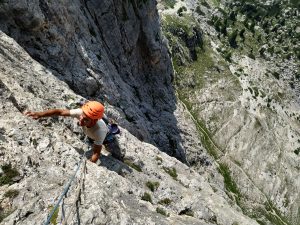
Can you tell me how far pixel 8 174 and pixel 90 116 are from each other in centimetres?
388

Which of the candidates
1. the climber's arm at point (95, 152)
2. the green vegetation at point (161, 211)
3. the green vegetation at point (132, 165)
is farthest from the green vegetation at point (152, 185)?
the climber's arm at point (95, 152)

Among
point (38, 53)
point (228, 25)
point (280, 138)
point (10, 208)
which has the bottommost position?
point (280, 138)

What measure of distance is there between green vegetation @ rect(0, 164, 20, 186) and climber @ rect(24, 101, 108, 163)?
3.45 m

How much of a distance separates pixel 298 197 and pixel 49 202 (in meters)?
76.2

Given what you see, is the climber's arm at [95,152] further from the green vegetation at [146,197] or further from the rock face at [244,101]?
the rock face at [244,101]

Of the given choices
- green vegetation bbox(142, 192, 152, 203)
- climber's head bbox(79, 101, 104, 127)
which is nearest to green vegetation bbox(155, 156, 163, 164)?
green vegetation bbox(142, 192, 152, 203)

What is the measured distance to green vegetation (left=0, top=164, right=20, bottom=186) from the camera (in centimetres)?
1296

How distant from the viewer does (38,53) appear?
26984mm

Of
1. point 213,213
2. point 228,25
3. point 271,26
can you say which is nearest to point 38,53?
point 213,213

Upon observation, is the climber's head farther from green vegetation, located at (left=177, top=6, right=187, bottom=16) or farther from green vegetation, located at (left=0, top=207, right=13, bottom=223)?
green vegetation, located at (left=177, top=6, right=187, bottom=16)

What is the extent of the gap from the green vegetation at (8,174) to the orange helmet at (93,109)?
361cm

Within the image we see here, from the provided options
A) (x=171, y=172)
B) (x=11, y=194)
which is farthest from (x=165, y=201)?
(x=11, y=194)

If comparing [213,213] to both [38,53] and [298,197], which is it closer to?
[38,53]

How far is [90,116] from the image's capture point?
15.1m
